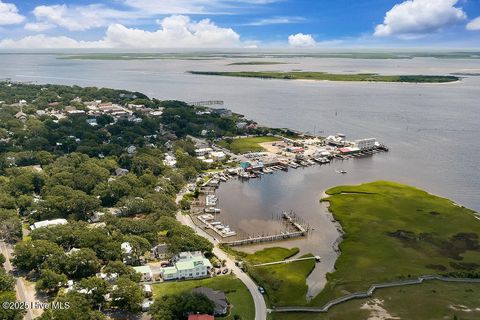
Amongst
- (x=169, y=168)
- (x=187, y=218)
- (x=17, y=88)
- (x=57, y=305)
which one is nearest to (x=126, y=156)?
(x=169, y=168)

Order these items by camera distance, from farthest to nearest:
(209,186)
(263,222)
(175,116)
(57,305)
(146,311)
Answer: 1. (175,116)
2. (209,186)
3. (263,222)
4. (146,311)
5. (57,305)

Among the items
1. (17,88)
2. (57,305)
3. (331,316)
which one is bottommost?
(331,316)

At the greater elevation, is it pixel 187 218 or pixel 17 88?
pixel 17 88

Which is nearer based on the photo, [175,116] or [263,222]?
[263,222]

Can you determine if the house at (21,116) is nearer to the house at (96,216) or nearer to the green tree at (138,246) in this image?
the house at (96,216)

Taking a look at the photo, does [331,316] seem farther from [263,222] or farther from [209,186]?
[209,186]

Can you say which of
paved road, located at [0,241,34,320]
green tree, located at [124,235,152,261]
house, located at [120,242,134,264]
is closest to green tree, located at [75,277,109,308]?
paved road, located at [0,241,34,320]

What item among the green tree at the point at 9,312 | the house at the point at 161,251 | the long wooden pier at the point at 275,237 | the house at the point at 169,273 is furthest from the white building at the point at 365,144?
the green tree at the point at 9,312

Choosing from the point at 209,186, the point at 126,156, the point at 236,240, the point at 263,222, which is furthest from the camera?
the point at 126,156
